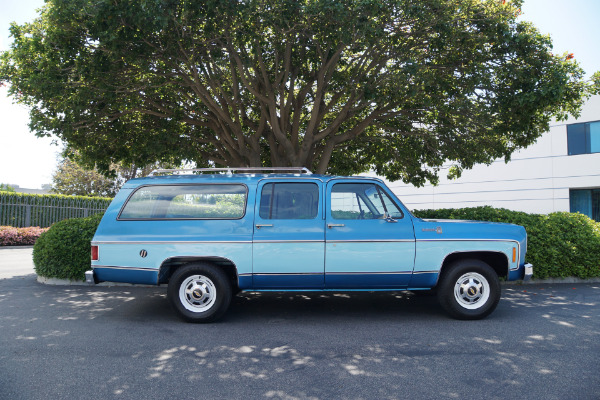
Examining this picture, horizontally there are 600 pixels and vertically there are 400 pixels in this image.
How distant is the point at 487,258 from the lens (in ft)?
21.7

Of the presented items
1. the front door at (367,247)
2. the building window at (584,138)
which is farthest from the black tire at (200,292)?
the building window at (584,138)

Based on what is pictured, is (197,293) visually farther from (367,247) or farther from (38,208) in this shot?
(38,208)

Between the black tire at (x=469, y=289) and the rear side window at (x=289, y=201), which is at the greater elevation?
the rear side window at (x=289, y=201)

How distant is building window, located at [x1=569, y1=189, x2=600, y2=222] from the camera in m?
23.3

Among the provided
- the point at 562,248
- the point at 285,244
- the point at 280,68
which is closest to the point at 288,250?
the point at 285,244

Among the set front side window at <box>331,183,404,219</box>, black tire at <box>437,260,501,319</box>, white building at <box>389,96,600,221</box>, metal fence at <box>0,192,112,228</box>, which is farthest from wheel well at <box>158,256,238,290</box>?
white building at <box>389,96,600,221</box>

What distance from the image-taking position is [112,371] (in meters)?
4.23

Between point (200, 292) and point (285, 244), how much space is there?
137 cm

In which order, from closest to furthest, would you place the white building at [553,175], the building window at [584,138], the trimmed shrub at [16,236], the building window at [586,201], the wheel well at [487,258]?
the wheel well at [487,258] → the trimmed shrub at [16,236] → the building window at [584,138] → the white building at [553,175] → the building window at [586,201]

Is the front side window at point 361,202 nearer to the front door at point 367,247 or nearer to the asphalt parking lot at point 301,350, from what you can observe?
the front door at point 367,247

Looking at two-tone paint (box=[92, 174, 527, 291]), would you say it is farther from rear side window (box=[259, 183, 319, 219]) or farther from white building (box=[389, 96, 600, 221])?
white building (box=[389, 96, 600, 221])

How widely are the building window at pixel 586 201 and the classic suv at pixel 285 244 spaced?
20887mm

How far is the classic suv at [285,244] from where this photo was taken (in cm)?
604

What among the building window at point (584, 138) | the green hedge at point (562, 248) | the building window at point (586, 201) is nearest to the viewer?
the green hedge at point (562, 248)
